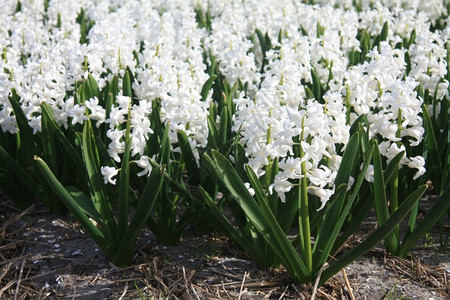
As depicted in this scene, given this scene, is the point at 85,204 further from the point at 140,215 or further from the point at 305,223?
the point at 305,223

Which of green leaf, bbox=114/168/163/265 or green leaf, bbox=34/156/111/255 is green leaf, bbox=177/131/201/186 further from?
green leaf, bbox=34/156/111/255

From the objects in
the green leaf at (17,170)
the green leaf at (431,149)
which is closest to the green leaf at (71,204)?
the green leaf at (17,170)

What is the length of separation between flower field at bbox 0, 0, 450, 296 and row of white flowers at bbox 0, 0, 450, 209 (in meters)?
0.01

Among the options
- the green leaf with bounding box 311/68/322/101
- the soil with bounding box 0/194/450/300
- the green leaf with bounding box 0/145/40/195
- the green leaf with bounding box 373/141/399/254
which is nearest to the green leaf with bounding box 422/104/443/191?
the soil with bounding box 0/194/450/300

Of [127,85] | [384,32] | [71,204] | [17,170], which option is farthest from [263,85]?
[384,32]

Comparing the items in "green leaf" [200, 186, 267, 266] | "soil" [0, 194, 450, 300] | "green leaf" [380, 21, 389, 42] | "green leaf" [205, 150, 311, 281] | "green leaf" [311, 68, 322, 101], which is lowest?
"soil" [0, 194, 450, 300]

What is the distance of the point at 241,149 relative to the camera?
2947 millimetres

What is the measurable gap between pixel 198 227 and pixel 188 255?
19 centimetres

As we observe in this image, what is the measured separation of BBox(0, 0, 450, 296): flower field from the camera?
8.69 ft

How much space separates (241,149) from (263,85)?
55 cm

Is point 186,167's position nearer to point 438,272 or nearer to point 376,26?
point 438,272

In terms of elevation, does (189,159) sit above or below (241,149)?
below

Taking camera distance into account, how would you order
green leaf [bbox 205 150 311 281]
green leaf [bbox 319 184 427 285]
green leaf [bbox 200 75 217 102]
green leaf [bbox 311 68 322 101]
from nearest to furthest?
green leaf [bbox 319 184 427 285] → green leaf [bbox 205 150 311 281] → green leaf [bbox 200 75 217 102] → green leaf [bbox 311 68 322 101]

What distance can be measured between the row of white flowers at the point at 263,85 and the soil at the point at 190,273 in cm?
56
